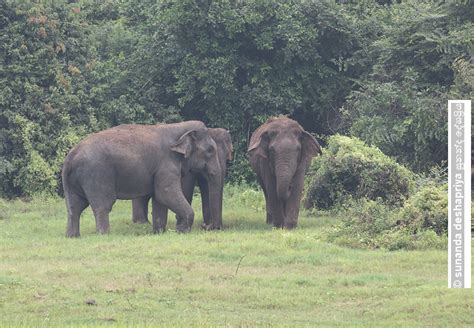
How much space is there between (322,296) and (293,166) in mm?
6382

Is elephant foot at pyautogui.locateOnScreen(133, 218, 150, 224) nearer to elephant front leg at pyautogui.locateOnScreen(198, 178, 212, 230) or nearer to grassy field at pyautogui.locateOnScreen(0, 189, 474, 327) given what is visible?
elephant front leg at pyautogui.locateOnScreen(198, 178, 212, 230)

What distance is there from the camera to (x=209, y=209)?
74.1ft

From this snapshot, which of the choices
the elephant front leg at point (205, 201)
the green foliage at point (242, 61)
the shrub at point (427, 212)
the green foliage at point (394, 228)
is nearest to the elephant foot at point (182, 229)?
the elephant front leg at point (205, 201)

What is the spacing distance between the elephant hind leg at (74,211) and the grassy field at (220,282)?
210mm

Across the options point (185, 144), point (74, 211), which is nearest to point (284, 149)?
point (185, 144)

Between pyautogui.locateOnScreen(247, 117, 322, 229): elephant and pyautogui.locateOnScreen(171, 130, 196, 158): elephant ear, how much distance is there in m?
1.02

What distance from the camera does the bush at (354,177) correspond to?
22.2 metres

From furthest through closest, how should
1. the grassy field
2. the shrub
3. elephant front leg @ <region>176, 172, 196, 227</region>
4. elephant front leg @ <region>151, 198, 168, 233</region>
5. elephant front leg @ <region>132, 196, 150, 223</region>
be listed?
1. elephant front leg @ <region>132, 196, 150, 223</region>
2. elephant front leg @ <region>176, 172, 196, 227</region>
3. elephant front leg @ <region>151, 198, 168, 233</region>
4. the shrub
5. the grassy field

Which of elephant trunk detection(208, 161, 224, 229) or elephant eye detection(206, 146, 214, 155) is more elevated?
elephant eye detection(206, 146, 214, 155)

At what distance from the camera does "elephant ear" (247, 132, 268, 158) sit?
21406 mm

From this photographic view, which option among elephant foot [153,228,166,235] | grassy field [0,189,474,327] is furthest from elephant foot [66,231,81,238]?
elephant foot [153,228,166,235]

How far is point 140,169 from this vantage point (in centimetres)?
2102

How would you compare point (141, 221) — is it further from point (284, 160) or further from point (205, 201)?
point (284, 160)

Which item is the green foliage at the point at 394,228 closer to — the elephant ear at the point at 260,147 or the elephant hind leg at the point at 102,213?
the elephant ear at the point at 260,147
